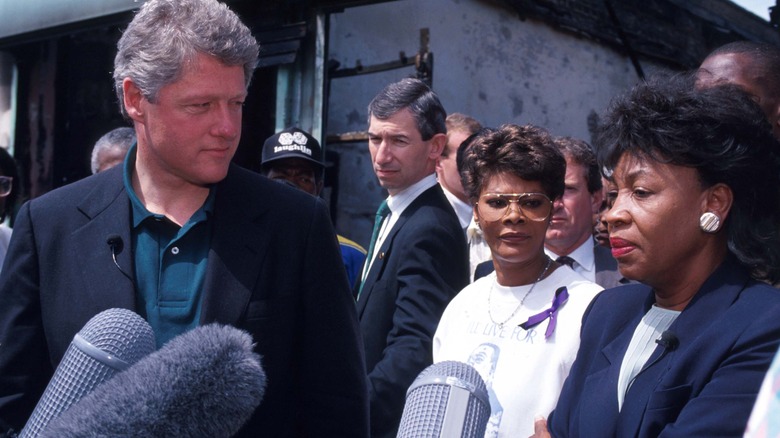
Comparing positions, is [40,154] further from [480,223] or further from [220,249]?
[220,249]

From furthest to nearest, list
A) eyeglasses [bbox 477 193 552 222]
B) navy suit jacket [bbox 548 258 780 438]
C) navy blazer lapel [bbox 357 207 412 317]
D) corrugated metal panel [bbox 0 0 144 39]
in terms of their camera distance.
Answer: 1. corrugated metal panel [bbox 0 0 144 39]
2. navy blazer lapel [bbox 357 207 412 317]
3. eyeglasses [bbox 477 193 552 222]
4. navy suit jacket [bbox 548 258 780 438]

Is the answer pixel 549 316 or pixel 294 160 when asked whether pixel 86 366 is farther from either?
pixel 294 160

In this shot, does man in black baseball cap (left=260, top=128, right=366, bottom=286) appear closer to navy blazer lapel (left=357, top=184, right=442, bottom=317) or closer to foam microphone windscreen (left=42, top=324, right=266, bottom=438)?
navy blazer lapel (left=357, top=184, right=442, bottom=317)

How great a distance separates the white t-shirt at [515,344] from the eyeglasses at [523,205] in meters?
0.23

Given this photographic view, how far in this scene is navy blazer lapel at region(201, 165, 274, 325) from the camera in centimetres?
212

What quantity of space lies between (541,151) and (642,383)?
1393mm

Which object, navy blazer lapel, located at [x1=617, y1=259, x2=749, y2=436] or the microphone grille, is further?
navy blazer lapel, located at [x1=617, y1=259, x2=749, y2=436]

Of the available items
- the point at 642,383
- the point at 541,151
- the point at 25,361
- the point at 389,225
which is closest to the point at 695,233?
the point at 642,383

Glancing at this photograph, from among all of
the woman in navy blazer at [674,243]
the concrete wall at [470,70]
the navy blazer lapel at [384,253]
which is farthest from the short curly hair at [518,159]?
the concrete wall at [470,70]

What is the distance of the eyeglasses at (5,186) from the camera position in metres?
4.74

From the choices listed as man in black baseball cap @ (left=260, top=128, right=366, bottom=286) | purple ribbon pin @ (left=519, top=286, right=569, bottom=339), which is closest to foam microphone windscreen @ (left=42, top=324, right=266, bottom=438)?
purple ribbon pin @ (left=519, top=286, right=569, bottom=339)

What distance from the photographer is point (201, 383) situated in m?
1.36

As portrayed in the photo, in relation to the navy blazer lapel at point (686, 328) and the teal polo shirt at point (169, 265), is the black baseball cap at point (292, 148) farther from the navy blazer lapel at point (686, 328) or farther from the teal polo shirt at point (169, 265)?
the navy blazer lapel at point (686, 328)

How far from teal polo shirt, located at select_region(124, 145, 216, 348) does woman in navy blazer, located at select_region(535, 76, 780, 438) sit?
1010 millimetres
